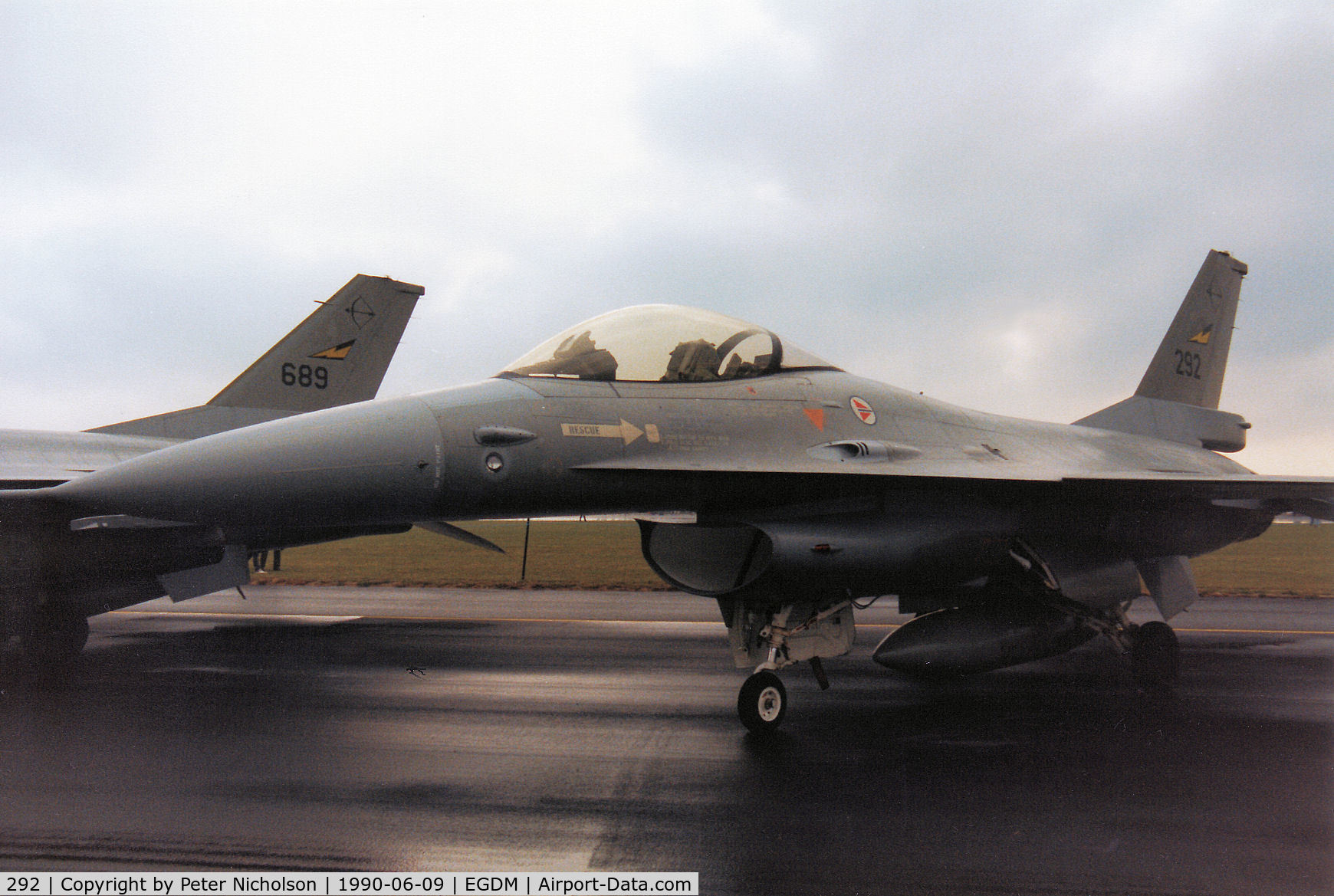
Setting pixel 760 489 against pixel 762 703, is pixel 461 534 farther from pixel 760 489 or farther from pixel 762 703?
pixel 762 703

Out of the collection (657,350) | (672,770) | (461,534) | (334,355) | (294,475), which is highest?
(334,355)

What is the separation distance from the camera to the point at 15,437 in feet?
32.6

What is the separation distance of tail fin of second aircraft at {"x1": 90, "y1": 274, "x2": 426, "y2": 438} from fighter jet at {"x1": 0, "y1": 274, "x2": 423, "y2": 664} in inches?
0.6

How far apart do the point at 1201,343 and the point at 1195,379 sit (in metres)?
0.47

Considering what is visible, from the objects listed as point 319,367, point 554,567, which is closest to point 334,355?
point 319,367

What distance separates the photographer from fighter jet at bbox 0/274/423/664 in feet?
25.7

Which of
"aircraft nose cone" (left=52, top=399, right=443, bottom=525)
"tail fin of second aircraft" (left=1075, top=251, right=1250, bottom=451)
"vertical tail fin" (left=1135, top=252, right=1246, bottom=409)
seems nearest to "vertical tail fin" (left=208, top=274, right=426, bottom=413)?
"aircraft nose cone" (left=52, top=399, right=443, bottom=525)

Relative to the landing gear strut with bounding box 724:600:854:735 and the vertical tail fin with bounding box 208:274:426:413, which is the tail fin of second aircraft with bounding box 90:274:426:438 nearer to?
the vertical tail fin with bounding box 208:274:426:413

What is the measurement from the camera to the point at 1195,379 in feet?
34.2

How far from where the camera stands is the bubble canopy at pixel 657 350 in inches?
226

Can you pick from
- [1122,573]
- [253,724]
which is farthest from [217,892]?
[1122,573]

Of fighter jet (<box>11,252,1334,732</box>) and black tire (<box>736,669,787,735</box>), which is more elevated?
fighter jet (<box>11,252,1334,732</box>)

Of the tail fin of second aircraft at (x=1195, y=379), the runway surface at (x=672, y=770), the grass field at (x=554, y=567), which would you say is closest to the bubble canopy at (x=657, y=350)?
the runway surface at (x=672, y=770)

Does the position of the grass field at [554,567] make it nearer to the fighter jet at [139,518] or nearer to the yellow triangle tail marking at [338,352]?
the yellow triangle tail marking at [338,352]
